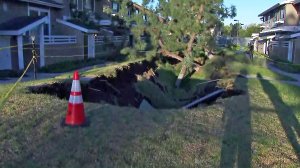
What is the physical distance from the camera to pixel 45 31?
23.9 meters

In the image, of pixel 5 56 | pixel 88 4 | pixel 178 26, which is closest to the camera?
pixel 5 56

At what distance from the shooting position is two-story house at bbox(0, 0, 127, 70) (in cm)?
1813

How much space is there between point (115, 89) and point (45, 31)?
12557mm

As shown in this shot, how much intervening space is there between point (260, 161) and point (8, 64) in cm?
1538

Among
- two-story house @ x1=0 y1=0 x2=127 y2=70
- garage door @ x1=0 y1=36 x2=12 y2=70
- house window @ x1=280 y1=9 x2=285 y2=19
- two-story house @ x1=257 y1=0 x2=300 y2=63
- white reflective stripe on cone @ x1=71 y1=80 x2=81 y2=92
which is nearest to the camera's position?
white reflective stripe on cone @ x1=71 y1=80 x2=81 y2=92

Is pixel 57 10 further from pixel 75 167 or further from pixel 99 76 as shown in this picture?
pixel 75 167

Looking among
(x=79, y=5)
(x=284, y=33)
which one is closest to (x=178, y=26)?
(x=79, y=5)

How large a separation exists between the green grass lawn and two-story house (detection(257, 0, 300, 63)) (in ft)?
82.9

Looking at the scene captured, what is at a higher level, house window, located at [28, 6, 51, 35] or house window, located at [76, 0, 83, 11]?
house window, located at [76, 0, 83, 11]

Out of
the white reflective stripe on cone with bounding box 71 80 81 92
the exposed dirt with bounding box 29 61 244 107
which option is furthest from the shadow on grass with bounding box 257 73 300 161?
the white reflective stripe on cone with bounding box 71 80 81 92

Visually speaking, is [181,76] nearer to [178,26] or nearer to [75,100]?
[178,26]

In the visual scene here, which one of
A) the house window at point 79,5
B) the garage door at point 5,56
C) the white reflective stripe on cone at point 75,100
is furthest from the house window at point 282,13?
the white reflective stripe on cone at point 75,100

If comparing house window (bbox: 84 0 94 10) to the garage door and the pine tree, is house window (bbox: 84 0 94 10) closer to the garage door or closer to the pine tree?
the pine tree

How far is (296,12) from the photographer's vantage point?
39.6m
